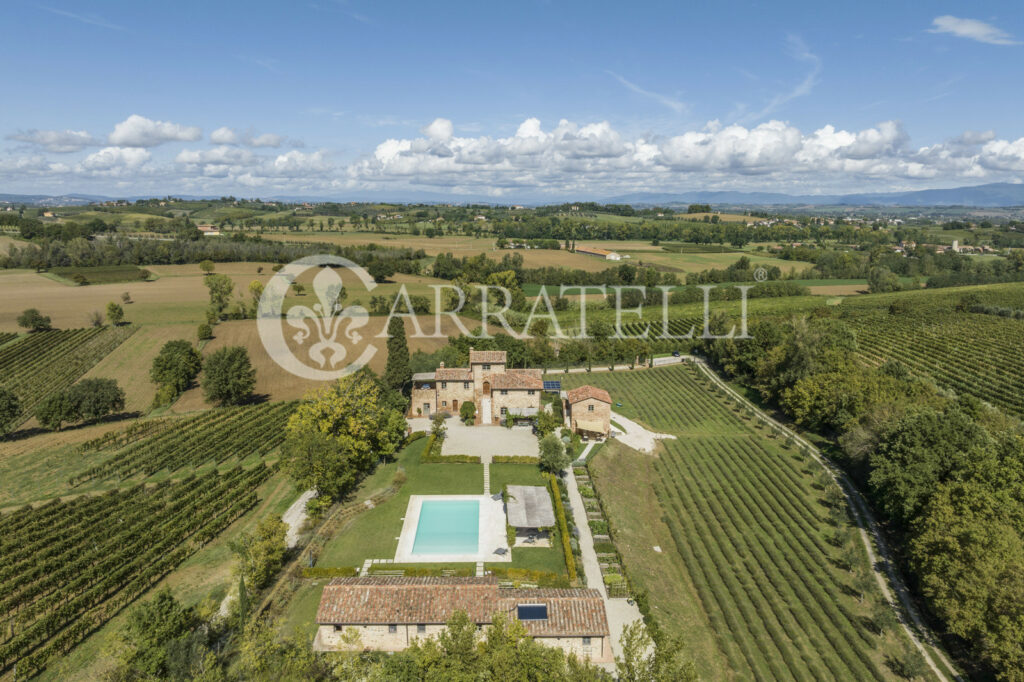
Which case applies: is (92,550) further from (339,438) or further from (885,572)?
(885,572)

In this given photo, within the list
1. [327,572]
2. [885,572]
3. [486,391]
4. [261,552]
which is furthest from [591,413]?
[261,552]

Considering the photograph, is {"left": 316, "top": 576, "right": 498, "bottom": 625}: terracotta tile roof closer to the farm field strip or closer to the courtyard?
the courtyard

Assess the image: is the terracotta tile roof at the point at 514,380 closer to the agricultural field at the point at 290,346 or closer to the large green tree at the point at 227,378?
the agricultural field at the point at 290,346

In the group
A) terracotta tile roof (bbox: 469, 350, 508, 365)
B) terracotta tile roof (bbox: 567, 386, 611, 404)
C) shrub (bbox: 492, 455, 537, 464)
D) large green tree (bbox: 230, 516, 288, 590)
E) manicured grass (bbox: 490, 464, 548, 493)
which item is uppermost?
terracotta tile roof (bbox: 469, 350, 508, 365)

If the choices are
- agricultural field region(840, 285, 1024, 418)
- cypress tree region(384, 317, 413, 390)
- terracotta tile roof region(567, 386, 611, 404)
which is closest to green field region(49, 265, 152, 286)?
cypress tree region(384, 317, 413, 390)

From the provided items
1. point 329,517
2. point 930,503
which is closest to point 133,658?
point 329,517

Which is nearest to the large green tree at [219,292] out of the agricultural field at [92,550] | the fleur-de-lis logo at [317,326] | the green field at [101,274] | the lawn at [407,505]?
the fleur-de-lis logo at [317,326]
